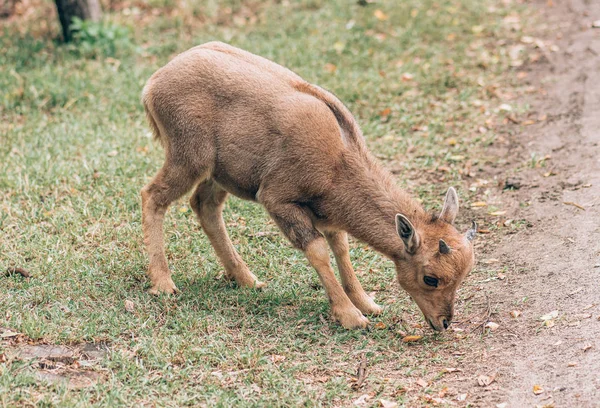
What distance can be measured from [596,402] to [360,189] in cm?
253

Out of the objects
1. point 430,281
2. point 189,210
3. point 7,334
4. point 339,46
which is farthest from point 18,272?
point 339,46

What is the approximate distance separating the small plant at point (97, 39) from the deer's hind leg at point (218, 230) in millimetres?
5849

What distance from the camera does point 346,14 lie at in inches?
557

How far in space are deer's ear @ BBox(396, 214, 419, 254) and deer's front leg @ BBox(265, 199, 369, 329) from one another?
2.30 ft

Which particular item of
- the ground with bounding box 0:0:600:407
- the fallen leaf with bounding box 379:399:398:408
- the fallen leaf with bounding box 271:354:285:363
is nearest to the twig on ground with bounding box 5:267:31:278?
the ground with bounding box 0:0:600:407

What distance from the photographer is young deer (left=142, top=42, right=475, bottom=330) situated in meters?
6.70

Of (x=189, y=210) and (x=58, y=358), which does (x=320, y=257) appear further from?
(x=189, y=210)

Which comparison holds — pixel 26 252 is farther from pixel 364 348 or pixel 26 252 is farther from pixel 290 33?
pixel 290 33

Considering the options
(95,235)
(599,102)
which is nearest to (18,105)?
(95,235)

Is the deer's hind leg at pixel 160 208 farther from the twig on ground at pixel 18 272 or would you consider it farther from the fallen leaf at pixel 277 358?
the fallen leaf at pixel 277 358

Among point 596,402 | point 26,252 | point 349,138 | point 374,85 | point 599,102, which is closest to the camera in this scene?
point 596,402

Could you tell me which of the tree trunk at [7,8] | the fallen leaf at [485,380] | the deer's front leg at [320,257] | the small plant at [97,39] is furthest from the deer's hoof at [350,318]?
the tree trunk at [7,8]

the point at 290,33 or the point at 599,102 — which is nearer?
the point at 599,102

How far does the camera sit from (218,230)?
25.1 ft
